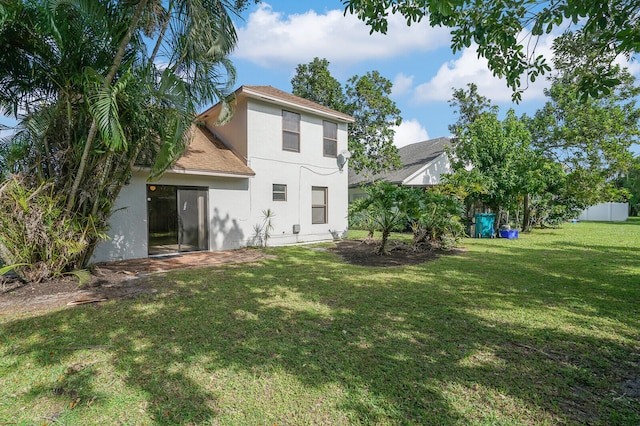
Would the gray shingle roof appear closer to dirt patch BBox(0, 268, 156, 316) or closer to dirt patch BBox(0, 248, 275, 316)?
dirt patch BBox(0, 248, 275, 316)

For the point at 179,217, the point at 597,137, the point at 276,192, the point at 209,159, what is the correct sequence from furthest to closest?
the point at 597,137 → the point at 276,192 → the point at 209,159 → the point at 179,217

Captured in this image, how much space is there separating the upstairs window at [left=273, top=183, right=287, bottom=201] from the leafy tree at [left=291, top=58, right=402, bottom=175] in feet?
27.7

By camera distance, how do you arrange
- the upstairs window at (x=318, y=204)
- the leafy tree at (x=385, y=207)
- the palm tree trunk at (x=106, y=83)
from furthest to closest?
the upstairs window at (x=318, y=204)
the leafy tree at (x=385, y=207)
the palm tree trunk at (x=106, y=83)

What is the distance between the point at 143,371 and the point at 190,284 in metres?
3.49

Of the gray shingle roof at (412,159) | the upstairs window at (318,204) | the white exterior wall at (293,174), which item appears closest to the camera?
the white exterior wall at (293,174)

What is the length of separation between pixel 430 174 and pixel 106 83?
18031 millimetres

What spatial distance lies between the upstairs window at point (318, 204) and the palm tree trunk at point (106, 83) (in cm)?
846

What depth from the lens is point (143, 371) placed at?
3100 mm

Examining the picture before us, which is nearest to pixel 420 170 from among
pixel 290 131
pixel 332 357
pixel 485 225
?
pixel 485 225

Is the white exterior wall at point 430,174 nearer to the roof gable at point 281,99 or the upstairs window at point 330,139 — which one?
the upstairs window at point 330,139

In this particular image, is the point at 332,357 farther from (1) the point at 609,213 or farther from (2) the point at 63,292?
(1) the point at 609,213

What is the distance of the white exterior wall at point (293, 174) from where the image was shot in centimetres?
1171

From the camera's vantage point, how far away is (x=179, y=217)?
406 inches

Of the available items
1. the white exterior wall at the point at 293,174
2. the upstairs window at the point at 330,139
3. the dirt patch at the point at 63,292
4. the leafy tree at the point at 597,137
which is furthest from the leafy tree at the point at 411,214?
the leafy tree at the point at 597,137
